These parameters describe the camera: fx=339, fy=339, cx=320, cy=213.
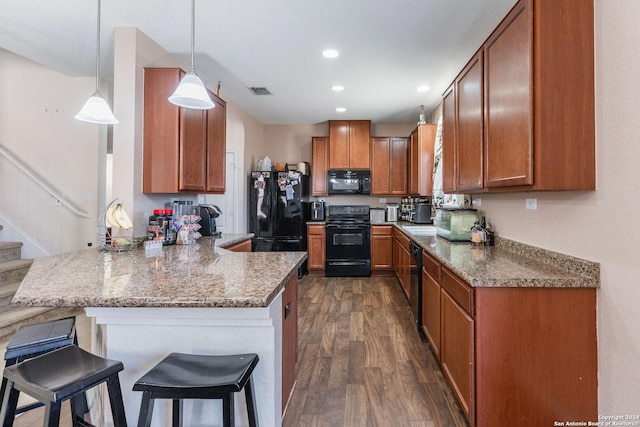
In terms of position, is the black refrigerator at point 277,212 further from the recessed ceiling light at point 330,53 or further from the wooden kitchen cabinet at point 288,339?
the wooden kitchen cabinet at point 288,339

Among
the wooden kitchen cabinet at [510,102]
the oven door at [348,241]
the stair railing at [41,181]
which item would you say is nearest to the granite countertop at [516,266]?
the wooden kitchen cabinet at [510,102]

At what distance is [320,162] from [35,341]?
4622mm

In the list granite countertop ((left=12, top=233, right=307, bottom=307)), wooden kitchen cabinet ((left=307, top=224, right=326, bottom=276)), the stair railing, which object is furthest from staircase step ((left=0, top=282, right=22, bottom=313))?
wooden kitchen cabinet ((left=307, top=224, right=326, bottom=276))

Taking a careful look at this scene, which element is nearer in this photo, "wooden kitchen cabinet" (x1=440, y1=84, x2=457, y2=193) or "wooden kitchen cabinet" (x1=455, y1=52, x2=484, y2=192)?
"wooden kitchen cabinet" (x1=455, y1=52, x2=484, y2=192)

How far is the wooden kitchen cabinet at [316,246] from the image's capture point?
5367 mm

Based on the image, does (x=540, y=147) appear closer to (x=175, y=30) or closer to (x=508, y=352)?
(x=508, y=352)

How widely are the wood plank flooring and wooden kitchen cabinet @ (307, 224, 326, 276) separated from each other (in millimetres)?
1415

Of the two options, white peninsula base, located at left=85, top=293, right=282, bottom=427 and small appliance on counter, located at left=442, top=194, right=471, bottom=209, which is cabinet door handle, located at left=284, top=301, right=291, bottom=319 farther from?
small appliance on counter, located at left=442, top=194, right=471, bottom=209

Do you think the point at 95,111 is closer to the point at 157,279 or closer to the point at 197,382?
the point at 157,279

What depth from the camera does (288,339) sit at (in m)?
1.90

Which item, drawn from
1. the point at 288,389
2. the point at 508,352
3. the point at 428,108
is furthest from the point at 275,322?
the point at 428,108

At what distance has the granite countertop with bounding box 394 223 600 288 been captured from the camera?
5.18 feet

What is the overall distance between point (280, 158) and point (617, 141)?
16.8ft

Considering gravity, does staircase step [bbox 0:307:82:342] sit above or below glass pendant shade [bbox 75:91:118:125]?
below
